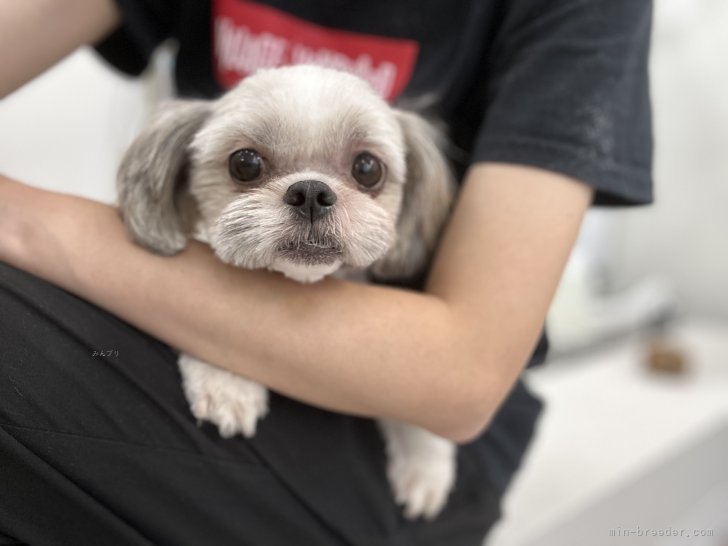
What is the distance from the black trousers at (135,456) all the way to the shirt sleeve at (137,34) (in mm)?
520

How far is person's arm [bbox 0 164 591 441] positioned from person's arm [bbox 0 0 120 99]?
0.20 meters

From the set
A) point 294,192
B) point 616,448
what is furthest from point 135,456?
point 616,448

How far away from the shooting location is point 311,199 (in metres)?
0.77

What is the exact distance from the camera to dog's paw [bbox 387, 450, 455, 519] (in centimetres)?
98

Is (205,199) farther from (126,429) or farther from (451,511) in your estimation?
(451,511)

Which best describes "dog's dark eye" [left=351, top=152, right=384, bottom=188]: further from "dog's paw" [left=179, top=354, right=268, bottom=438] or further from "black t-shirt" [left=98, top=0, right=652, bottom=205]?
"dog's paw" [left=179, top=354, right=268, bottom=438]

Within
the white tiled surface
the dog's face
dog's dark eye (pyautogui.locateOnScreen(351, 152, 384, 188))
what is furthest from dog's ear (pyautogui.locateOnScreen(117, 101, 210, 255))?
the white tiled surface

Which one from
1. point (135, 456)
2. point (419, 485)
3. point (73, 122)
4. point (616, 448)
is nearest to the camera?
point (135, 456)

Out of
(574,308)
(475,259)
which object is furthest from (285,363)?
(574,308)

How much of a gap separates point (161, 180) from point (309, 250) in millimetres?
252

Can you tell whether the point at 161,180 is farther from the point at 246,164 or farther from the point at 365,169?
the point at 365,169

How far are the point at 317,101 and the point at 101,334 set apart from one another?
396 millimetres

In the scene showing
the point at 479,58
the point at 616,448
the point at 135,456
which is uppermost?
the point at 479,58

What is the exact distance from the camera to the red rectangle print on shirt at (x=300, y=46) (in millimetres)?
1059
